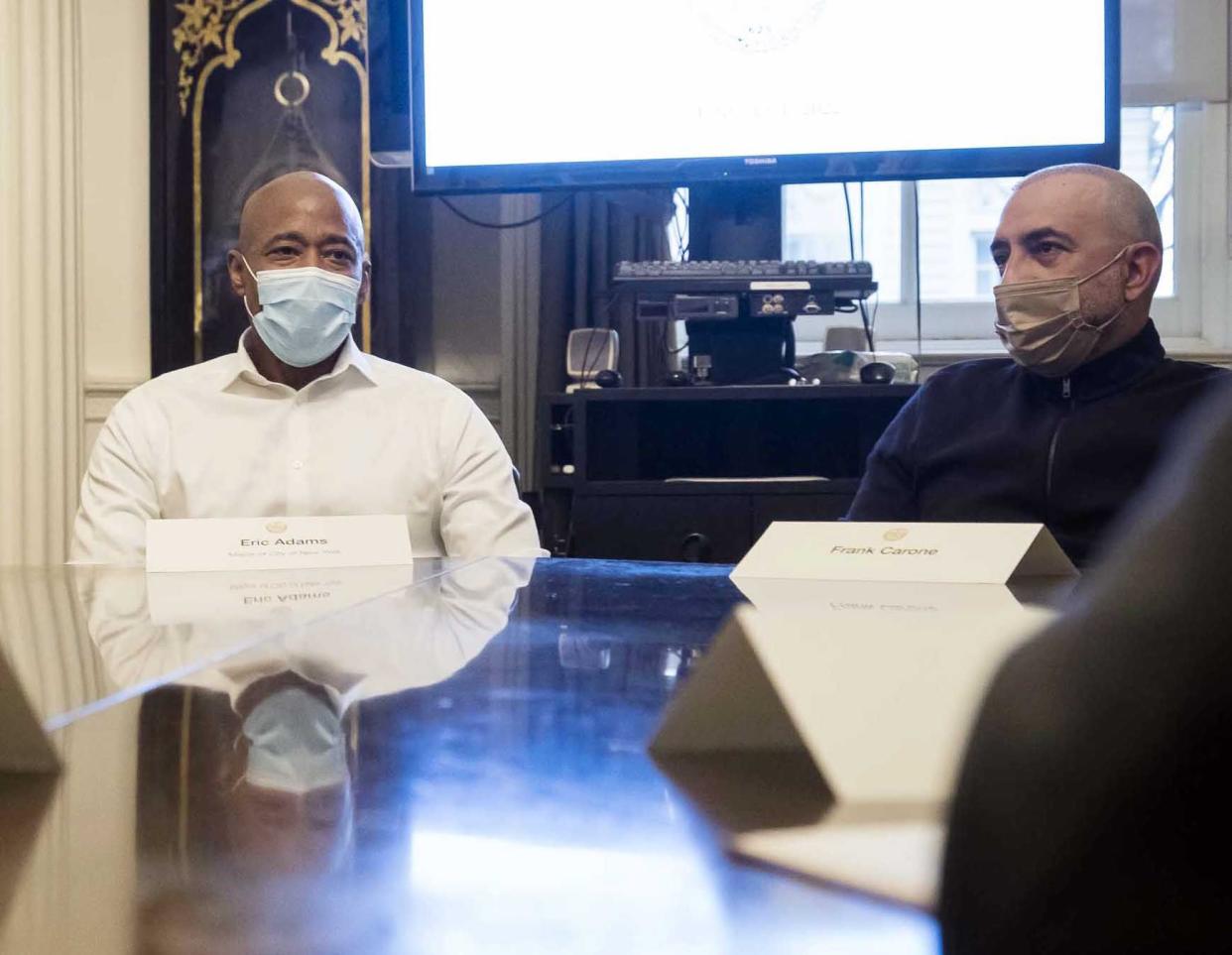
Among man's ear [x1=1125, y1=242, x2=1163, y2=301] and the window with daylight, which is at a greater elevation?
the window with daylight

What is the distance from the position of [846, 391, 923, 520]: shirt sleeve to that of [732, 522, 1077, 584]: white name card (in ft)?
2.20

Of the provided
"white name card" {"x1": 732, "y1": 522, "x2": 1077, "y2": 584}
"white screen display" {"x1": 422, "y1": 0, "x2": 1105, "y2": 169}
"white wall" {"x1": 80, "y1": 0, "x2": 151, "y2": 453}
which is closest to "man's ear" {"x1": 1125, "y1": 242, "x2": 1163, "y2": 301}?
"white screen display" {"x1": 422, "y1": 0, "x2": 1105, "y2": 169}

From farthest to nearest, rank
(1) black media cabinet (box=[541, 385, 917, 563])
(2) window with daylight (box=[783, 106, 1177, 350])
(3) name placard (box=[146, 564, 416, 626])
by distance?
(2) window with daylight (box=[783, 106, 1177, 350]) < (1) black media cabinet (box=[541, 385, 917, 563]) < (3) name placard (box=[146, 564, 416, 626])

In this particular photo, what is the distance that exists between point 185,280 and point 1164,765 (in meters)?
2.92

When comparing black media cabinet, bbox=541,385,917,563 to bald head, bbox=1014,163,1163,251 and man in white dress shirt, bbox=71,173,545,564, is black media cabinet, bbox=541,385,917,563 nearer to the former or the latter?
man in white dress shirt, bbox=71,173,545,564

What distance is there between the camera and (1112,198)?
73.5 inches

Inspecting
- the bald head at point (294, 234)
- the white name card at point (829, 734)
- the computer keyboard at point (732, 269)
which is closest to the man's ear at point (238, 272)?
the bald head at point (294, 234)

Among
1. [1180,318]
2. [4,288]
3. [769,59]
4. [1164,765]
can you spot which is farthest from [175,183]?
[1164,765]

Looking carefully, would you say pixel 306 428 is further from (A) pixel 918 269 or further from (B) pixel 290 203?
(A) pixel 918 269

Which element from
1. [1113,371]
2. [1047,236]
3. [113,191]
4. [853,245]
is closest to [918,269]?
[853,245]

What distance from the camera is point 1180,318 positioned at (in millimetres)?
3146

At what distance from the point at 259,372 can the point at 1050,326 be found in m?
1.17

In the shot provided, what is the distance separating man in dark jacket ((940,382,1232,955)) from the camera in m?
0.21

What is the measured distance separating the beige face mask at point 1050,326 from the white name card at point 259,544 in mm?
953
